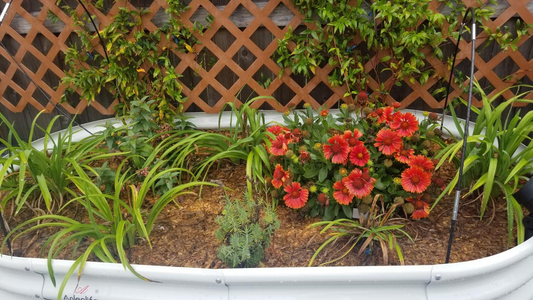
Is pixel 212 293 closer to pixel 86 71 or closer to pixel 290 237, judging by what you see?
pixel 290 237

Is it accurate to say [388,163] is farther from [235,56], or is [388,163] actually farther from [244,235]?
[235,56]

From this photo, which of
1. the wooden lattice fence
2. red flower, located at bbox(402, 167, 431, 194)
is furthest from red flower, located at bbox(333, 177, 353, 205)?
the wooden lattice fence

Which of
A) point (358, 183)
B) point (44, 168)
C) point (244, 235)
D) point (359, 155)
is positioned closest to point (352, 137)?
point (359, 155)

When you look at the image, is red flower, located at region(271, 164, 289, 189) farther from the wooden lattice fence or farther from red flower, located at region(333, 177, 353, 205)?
the wooden lattice fence

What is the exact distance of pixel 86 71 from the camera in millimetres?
2318

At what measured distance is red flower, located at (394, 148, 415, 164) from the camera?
62.1 inches

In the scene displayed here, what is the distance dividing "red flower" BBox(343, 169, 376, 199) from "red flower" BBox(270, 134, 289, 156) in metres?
0.29

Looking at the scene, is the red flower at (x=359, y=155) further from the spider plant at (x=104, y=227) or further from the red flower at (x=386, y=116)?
the spider plant at (x=104, y=227)

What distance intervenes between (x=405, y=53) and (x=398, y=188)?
2.92 ft

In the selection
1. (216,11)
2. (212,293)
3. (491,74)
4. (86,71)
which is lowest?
(212,293)

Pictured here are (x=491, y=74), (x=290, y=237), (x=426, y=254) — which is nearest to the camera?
(x=426, y=254)

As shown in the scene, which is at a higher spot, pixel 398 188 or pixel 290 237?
pixel 398 188

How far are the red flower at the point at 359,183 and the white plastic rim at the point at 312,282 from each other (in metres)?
0.28

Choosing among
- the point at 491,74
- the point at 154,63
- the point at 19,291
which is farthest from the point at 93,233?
the point at 491,74
